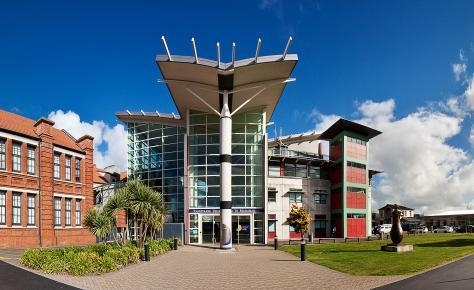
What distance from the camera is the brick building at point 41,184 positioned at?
32.8m

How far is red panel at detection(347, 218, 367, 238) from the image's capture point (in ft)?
185

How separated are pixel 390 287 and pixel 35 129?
104ft

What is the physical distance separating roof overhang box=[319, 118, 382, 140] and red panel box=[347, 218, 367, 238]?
11.6m

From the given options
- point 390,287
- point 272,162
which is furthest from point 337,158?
point 390,287

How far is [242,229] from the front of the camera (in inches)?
1801

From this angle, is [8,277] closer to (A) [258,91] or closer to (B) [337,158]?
(A) [258,91]

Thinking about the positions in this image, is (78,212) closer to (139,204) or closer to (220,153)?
(139,204)

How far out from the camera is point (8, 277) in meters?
16.2

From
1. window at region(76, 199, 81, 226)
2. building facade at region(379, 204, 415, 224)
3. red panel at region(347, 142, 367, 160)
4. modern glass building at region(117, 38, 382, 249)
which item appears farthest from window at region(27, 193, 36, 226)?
building facade at region(379, 204, 415, 224)

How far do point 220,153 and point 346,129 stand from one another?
2532 cm

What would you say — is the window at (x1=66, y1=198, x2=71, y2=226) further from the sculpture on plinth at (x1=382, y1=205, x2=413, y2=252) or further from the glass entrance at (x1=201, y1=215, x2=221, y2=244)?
the sculpture on plinth at (x1=382, y1=205, x2=413, y2=252)

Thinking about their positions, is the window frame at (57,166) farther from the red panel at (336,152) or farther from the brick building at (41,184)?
the red panel at (336,152)

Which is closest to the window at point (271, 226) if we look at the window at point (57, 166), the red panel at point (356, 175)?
the red panel at point (356, 175)

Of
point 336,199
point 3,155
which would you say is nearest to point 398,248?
point 3,155
